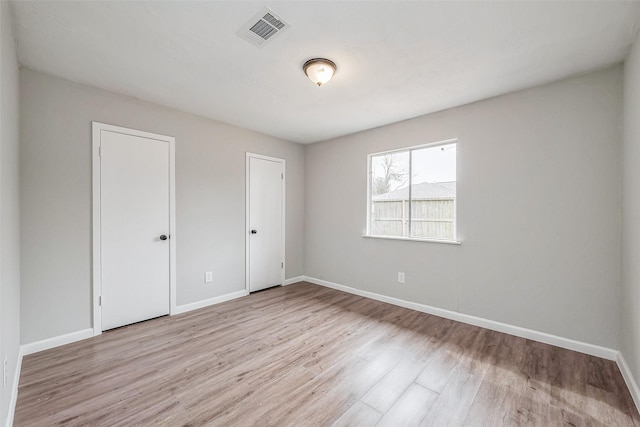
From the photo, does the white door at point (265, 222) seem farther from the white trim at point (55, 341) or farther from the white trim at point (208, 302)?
the white trim at point (55, 341)

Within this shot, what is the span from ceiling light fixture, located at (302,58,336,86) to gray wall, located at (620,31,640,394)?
2192 millimetres

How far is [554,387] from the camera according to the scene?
195 centimetres

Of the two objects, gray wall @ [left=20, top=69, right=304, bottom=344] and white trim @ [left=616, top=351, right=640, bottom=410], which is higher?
gray wall @ [left=20, top=69, right=304, bottom=344]

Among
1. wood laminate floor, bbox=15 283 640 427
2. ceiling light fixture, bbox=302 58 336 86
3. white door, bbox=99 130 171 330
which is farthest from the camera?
white door, bbox=99 130 171 330

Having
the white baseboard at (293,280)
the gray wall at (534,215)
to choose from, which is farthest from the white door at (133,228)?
the gray wall at (534,215)

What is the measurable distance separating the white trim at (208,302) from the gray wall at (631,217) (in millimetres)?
4027

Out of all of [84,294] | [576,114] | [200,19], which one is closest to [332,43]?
[200,19]

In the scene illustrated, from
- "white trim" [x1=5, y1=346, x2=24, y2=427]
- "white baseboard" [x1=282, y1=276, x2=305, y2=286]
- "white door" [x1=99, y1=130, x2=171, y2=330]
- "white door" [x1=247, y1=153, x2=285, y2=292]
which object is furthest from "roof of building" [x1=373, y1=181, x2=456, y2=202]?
"white trim" [x1=5, y1=346, x2=24, y2=427]

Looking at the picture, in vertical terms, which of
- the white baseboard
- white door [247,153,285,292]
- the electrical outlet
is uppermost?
white door [247,153,285,292]

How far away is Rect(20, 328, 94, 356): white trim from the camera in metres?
2.35

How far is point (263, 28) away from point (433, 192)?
2.64 m

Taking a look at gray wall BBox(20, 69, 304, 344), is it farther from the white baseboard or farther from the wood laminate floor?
the white baseboard

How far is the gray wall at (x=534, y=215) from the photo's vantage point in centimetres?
232

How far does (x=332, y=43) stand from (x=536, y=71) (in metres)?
1.88
